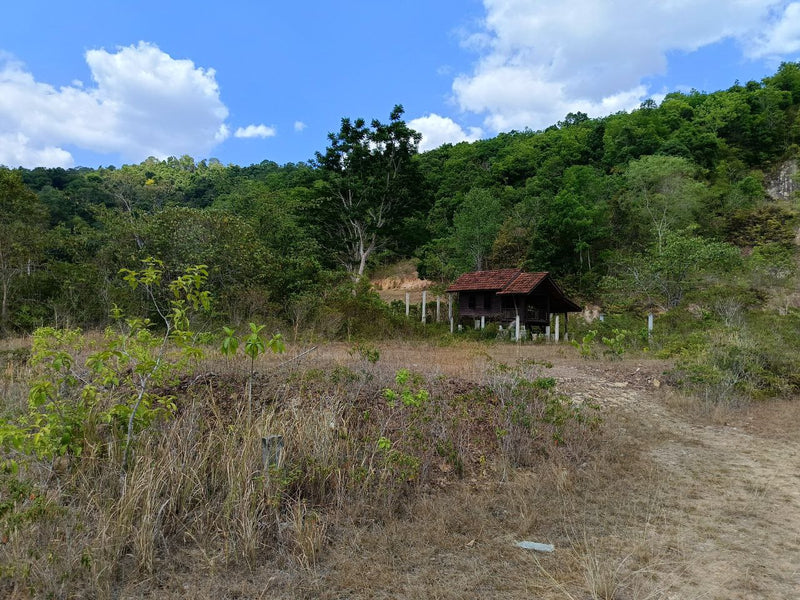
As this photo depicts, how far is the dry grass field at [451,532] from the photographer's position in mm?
2719

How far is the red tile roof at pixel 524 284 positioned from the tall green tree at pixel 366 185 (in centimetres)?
985

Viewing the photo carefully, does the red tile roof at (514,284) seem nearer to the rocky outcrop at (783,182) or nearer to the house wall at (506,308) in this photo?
the house wall at (506,308)

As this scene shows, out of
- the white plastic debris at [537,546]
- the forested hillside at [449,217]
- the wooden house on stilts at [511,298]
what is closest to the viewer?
the white plastic debris at [537,546]

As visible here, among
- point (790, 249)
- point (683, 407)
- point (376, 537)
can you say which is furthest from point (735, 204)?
point (376, 537)

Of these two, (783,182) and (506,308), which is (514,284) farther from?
(783,182)

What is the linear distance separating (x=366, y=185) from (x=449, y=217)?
17.9m

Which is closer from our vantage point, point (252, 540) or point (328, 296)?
point (252, 540)

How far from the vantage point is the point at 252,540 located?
3.02 metres

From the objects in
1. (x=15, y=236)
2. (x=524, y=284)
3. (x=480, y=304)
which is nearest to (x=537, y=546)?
(x=524, y=284)

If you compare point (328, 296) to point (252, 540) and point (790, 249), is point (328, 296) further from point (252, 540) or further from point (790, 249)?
point (790, 249)

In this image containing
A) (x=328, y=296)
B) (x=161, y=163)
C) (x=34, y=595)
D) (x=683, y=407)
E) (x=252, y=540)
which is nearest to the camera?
(x=34, y=595)

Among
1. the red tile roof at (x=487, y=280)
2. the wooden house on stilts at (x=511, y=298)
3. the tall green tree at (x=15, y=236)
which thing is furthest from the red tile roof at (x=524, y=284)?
the tall green tree at (x=15, y=236)

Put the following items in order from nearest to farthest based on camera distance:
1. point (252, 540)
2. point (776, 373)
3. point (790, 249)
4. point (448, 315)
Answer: point (252, 540) → point (776, 373) → point (448, 315) → point (790, 249)

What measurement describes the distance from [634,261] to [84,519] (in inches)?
1188
